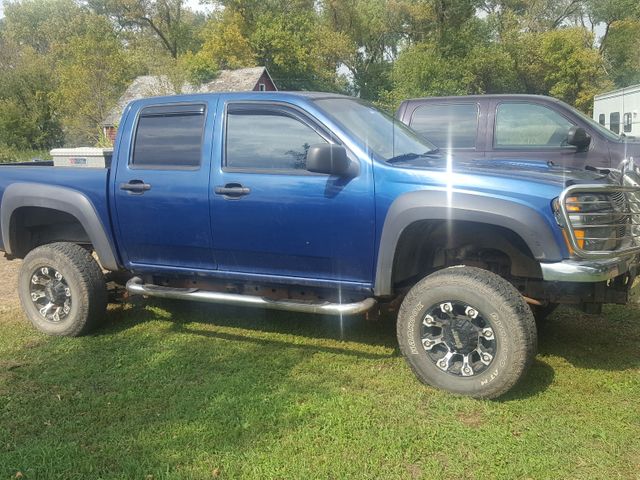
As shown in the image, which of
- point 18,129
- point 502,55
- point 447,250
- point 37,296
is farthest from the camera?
point 502,55

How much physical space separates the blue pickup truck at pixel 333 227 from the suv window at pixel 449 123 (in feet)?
7.25

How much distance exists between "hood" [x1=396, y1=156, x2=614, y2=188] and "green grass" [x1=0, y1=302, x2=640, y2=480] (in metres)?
1.33

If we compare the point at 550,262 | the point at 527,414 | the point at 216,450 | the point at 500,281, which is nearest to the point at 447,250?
the point at 500,281

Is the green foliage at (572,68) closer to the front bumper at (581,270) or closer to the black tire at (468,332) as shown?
the front bumper at (581,270)

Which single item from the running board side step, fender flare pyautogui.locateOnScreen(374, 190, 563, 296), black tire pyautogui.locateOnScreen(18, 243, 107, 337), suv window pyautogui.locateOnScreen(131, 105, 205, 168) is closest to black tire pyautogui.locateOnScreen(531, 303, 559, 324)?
fender flare pyautogui.locateOnScreen(374, 190, 563, 296)

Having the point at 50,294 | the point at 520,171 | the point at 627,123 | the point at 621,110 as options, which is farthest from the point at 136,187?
the point at 621,110

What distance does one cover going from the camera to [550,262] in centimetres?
356

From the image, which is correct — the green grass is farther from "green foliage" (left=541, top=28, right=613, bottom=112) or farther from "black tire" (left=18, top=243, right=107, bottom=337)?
"green foliage" (left=541, top=28, right=613, bottom=112)

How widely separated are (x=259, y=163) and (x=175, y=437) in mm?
1976

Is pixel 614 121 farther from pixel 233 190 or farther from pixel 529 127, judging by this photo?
pixel 233 190

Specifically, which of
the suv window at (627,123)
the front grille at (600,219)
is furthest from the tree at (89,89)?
the front grille at (600,219)

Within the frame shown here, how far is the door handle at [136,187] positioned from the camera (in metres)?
4.67

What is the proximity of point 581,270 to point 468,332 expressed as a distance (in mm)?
774

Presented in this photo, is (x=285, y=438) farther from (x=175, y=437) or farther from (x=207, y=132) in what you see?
(x=207, y=132)
